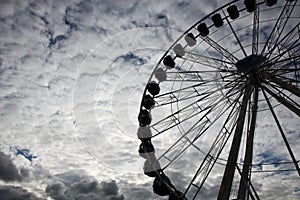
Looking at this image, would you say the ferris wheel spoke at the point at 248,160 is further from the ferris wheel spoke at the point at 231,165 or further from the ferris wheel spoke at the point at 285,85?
the ferris wheel spoke at the point at 285,85

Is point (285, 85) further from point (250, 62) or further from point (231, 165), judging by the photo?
point (231, 165)

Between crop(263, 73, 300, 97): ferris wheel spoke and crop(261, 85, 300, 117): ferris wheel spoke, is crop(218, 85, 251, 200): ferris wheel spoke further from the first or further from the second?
crop(263, 73, 300, 97): ferris wheel spoke

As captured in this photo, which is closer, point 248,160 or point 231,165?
point 231,165

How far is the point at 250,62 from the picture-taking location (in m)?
14.3

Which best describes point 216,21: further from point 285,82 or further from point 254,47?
point 285,82

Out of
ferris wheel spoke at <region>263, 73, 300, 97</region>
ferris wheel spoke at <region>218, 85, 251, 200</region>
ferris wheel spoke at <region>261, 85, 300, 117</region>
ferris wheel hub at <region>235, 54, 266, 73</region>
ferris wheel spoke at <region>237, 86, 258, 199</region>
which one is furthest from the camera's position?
ferris wheel hub at <region>235, 54, 266, 73</region>

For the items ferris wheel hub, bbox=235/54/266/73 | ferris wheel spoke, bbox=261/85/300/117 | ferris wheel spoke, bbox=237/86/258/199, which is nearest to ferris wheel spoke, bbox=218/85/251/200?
ferris wheel spoke, bbox=237/86/258/199

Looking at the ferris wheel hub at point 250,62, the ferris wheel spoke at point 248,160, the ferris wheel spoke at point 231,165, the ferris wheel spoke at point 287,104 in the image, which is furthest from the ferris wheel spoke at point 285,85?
the ferris wheel spoke at point 231,165

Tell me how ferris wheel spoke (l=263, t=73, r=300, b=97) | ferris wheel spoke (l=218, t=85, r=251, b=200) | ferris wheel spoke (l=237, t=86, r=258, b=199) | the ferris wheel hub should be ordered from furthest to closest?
the ferris wheel hub
ferris wheel spoke (l=263, t=73, r=300, b=97)
ferris wheel spoke (l=237, t=86, r=258, b=199)
ferris wheel spoke (l=218, t=85, r=251, b=200)

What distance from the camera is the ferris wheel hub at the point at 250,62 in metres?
14.2

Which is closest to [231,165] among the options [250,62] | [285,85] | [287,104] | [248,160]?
[248,160]

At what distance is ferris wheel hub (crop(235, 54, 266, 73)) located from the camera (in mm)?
14203

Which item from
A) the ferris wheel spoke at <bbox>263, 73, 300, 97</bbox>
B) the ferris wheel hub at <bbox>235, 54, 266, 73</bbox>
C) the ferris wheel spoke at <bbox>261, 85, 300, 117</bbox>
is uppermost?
the ferris wheel hub at <bbox>235, 54, 266, 73</bbox>

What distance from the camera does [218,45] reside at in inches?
653
